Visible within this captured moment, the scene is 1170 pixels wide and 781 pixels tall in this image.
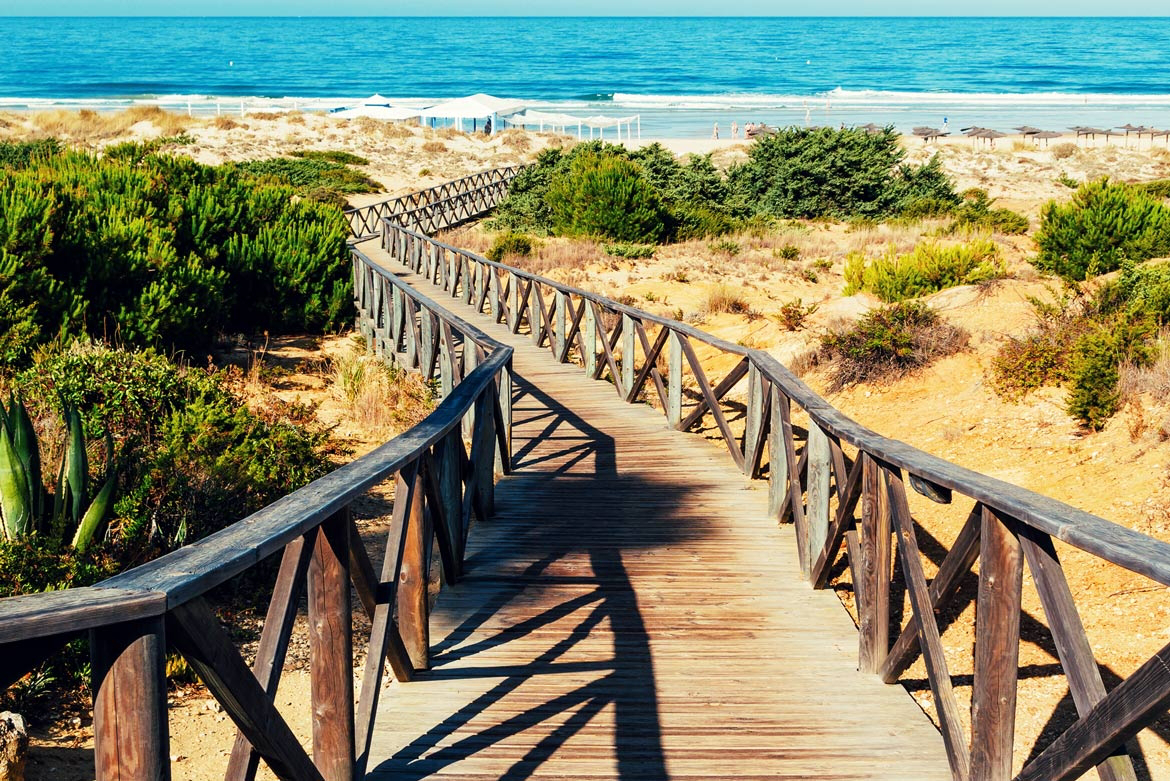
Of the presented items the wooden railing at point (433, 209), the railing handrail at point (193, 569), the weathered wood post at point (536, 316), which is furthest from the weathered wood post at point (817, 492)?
the wooden railing at point (433, 209)

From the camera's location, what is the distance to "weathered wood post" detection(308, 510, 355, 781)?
9.38ft

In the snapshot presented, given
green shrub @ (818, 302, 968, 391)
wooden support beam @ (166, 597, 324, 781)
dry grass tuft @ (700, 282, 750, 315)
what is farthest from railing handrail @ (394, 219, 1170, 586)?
dry grass tuft @ (700, 282, 750, 315)

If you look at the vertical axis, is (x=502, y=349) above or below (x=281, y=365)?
above

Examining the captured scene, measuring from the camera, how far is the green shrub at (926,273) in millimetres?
15031

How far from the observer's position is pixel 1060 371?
9.01 m

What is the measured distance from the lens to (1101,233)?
1585 cm

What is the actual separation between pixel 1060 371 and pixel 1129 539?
7300mm

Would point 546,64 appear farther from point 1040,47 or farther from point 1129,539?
point 1129,539

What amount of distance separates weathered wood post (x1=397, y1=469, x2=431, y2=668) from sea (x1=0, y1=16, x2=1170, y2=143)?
51.7 meters

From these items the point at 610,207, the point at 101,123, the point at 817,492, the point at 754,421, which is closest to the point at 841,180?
the point at 610,207

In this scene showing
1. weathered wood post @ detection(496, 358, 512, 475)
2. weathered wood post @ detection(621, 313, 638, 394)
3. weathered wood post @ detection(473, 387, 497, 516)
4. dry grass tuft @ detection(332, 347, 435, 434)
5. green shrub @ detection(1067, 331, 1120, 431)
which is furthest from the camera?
dry grass tuft @ detection(332, 347, 435, 434)

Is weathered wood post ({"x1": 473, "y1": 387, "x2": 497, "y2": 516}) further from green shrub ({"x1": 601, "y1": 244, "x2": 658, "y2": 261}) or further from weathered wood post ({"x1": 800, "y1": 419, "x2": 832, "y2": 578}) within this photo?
green shrub ({"x1": 601, "y1": 244, "x2": 658, "y2": 261})

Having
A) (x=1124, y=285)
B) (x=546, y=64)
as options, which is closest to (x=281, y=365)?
(x=1124, y=285)

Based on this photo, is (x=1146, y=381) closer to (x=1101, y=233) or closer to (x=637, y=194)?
(x=1101, y=233)
